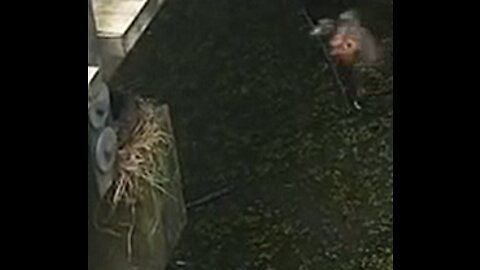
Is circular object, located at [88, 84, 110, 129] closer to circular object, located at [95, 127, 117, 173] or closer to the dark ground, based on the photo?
circular object, located at [95, 127, 117, 173]

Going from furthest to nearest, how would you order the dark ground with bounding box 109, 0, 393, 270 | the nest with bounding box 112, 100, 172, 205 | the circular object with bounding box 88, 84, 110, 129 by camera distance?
the dark ground with bounding box 109, 0, 393, 270 < the nest with bounding box 112, 100, 172, 205 < the circular object with bounding box 88, 84, 110, 129

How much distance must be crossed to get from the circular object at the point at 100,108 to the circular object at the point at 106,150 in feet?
0.06

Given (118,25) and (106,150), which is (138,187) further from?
(118,25)

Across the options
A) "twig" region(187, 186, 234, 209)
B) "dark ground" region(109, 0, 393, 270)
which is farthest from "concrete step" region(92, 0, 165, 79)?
"twig" region(187, 186, 234, 209)

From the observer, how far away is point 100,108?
150cm

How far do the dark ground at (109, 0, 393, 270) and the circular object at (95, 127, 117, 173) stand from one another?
0.30 meters

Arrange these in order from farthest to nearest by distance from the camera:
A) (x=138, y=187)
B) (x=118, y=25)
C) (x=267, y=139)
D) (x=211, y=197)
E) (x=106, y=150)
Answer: (x=267, y=139)
(x=211, y=197)
(x=118, y=25)
(x=138, y=187)
(x=106, y=150)

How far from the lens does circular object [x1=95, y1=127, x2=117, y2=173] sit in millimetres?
1476

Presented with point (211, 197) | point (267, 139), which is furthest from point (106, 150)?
point (267, 139)

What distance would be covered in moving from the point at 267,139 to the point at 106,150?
75 centimetres

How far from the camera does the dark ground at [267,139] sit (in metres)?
2.00

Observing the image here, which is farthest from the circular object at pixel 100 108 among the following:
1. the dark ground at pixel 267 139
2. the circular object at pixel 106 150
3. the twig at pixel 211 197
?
the twig at pixel 211 197
